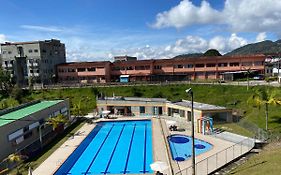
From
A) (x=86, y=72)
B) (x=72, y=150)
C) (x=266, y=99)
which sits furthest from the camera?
(x=86, y=72)

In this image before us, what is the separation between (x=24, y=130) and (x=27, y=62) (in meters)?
56.3

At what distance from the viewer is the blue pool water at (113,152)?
24.4m

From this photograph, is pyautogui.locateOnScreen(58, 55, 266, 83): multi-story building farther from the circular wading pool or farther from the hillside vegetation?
the circular wading pool

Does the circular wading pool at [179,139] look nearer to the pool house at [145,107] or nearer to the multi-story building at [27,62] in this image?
the pool house at [145,107]

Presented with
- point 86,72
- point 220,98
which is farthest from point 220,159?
point 86,72

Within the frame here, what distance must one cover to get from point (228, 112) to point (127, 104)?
754 inches

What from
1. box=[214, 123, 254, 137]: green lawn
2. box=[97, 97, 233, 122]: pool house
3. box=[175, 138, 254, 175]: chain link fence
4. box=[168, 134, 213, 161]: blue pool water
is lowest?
box=[168, 134, 213, 161]: blue pool water

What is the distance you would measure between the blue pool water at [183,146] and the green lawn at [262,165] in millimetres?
5851

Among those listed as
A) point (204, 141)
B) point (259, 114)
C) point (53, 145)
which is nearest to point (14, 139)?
point (53, 145)

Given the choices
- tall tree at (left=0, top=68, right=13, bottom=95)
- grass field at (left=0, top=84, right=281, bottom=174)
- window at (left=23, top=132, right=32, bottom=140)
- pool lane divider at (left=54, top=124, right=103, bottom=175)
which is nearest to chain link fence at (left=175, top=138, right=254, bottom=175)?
grass field at (left=0, top=84, right=281, bottom=174)

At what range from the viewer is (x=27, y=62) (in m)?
80.2

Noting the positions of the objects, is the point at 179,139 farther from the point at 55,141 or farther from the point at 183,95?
the point at 183,95

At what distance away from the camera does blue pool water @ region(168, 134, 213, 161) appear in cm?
2693

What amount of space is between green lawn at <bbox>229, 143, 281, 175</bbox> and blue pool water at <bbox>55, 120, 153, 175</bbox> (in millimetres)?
8296
